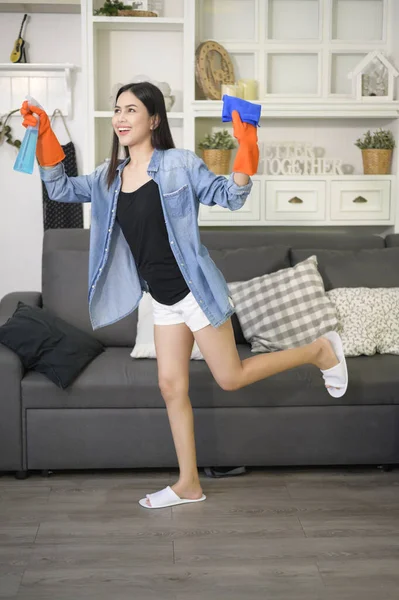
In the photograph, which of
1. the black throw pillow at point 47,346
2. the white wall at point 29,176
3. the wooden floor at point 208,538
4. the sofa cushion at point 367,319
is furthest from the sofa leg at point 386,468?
the white wall at point 29,176

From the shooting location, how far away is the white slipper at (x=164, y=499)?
2.86 m

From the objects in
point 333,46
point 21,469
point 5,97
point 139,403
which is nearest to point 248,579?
point 139,403

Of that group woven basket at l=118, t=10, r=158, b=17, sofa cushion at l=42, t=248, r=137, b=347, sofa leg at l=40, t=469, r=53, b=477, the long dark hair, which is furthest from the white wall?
the long dark hair

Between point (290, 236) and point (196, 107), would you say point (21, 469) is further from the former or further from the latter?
point (196, 107)

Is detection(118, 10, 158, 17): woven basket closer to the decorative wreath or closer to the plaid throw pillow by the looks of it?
the decorative wreath

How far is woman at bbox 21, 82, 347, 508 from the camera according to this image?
263cm

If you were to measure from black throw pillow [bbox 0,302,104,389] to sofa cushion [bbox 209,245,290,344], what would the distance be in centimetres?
70

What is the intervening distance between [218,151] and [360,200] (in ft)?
2.43

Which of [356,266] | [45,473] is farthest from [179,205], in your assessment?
[356,266]

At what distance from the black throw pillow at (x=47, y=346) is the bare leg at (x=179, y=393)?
0.44 meters

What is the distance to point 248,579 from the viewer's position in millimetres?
2348

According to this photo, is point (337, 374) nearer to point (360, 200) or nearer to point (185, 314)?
point (185, 314)

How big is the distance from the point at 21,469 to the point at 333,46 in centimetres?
250

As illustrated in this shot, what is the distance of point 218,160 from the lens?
13.7 feet
